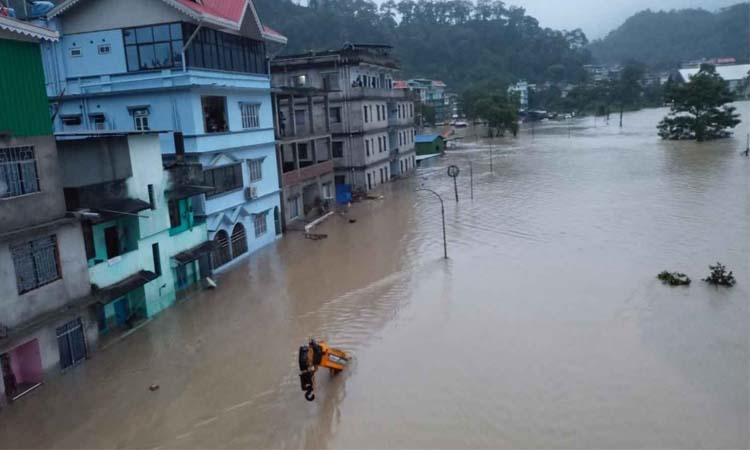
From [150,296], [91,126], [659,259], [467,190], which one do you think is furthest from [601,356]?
[467,190]

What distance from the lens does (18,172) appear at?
13.4m

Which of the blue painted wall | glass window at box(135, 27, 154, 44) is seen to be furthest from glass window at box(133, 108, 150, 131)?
glass window at box(135, 27, 154, 44)

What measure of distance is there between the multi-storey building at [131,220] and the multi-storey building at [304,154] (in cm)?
922

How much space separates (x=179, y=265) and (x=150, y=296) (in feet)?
5.09

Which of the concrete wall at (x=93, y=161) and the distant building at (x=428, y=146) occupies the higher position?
the concrete wall at (x=93, y=161)

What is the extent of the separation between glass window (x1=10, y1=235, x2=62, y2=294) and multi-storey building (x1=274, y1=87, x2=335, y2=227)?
1524 centimetres

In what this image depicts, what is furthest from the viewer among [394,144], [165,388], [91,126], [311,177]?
[394,144]

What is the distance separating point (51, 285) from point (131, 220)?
3852 mm

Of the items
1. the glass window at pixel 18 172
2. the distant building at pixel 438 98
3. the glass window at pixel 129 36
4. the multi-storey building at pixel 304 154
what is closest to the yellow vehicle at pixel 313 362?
the glass window at pixel 18 172

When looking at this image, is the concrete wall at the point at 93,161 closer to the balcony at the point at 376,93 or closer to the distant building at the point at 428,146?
the balcony at the point at 376,93

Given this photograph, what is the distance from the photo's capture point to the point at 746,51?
195000mm

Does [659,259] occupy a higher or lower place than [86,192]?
lower

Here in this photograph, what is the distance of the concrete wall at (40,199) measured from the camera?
514 inches

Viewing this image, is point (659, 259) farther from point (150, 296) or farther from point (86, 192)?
point (86, 192)
